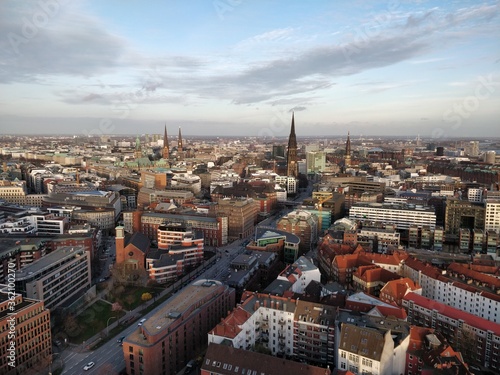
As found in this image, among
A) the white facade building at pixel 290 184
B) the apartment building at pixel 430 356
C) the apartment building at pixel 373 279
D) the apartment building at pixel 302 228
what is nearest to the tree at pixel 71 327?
the apartment building at pixel 430 356

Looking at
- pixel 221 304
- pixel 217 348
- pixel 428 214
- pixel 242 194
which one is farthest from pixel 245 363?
pixel 242 194

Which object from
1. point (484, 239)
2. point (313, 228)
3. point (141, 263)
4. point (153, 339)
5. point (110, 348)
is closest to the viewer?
point (153, 339)

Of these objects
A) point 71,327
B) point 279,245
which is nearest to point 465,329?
point 279,245

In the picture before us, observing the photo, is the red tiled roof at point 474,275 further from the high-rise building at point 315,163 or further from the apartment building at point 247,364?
the high-rise building at point 315,163

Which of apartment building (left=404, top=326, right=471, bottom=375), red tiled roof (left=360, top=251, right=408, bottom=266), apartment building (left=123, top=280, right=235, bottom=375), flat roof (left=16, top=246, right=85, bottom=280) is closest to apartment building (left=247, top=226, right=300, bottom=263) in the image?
red tiled roof (left=360, top=251, right=408, bottom=266)

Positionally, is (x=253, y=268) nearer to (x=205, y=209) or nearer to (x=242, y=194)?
(x=205, y=209)

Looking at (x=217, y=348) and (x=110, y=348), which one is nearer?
(x=217, y=348)
